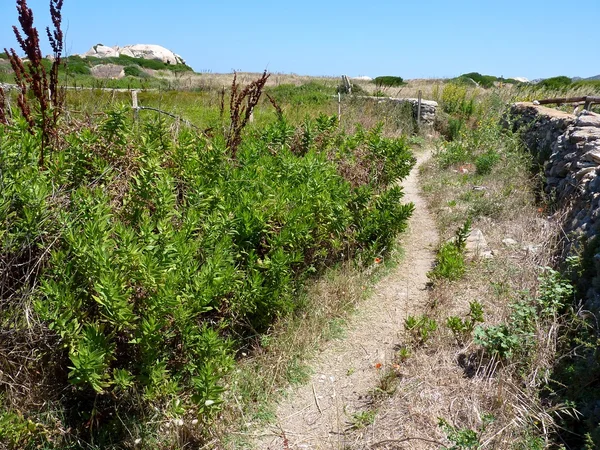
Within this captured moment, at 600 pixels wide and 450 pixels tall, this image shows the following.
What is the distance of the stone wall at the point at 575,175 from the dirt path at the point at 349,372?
1.54 meters

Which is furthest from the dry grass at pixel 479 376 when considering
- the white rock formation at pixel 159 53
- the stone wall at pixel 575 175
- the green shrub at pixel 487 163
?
the white rock formation at pixel 159 53

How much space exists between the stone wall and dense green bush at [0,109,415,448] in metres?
2.23

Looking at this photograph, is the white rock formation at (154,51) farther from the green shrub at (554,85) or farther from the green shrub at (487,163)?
the green shrub at (487,163)

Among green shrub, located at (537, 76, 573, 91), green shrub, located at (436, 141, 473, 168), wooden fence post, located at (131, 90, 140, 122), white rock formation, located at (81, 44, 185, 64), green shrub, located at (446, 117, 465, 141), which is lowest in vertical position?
green shrub, located at (436, 141, 473, 168)

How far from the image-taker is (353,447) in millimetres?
3062

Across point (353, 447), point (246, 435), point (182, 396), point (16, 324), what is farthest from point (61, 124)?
point (353, 447)

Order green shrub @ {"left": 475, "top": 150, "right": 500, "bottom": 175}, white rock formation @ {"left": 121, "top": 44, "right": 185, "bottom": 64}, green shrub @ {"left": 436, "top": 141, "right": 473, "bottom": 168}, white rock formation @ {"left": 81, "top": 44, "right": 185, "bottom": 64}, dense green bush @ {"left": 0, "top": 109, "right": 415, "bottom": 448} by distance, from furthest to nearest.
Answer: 1. white rock formation @ {"left": 121, "top": 44, "right": 185, "bottom": 64}
2. white rock formation @ {"left": 81, "top": 44, "right": 185, "bottom": 64}
3. green shrub @ {"left": 436, "top": 141, "right": 473, "bottom": 168}
4. green shrub @ {"left": 475, "top": 150, "right": 500, "bottom": 175}
5. dense green bush @ {"left": 0, "top": 109, "right": 415, "bottom": 448}

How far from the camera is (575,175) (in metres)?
5.55

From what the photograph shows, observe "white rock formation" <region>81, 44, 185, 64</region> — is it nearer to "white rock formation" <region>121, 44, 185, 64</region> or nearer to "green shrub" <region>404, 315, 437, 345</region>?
"white rock formation" <region>121, 44, 185, 64</region>

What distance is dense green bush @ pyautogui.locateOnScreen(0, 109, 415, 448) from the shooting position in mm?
2604

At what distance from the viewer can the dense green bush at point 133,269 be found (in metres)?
2.60

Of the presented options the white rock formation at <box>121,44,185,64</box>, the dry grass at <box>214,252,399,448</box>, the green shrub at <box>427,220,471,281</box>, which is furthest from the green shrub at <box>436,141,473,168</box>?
the white rock formation at <box>121,44,185,64</box>

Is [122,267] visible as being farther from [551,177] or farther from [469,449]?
[551,177]

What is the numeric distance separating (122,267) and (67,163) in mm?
1355
